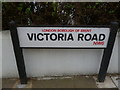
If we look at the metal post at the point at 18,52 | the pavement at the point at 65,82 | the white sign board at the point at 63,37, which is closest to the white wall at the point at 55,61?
the pavement at the point at 65,82

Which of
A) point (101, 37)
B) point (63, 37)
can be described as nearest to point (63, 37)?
point (63, 37)

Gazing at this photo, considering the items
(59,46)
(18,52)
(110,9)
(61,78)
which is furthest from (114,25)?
(18,52)

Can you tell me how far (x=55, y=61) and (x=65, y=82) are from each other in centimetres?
47

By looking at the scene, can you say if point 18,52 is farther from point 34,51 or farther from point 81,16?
point 81,16

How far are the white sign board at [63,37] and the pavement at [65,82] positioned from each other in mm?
787

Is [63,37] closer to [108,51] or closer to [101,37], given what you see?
[101,37]

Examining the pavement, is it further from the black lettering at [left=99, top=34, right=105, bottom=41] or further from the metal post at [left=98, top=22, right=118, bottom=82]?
the black lettering at [left=99, top=34, right=105, bottom=41]

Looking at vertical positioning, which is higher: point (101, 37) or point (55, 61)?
point (101, 37)

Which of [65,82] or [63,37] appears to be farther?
[65,82]

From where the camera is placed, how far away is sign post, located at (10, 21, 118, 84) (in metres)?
2.91

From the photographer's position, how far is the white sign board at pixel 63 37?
2922 millimetres

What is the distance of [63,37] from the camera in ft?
9.75

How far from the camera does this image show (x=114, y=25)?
2.85 m

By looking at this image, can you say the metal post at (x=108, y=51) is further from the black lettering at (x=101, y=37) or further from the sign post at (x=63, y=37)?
the black lettering at (x=101, y=37)
